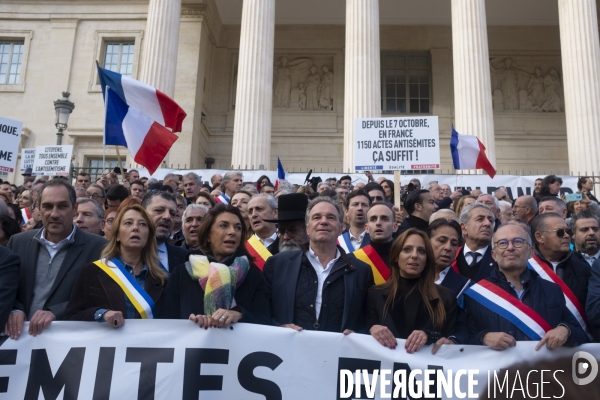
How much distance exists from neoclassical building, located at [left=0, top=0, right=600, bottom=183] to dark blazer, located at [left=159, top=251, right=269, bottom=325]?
17490 mm

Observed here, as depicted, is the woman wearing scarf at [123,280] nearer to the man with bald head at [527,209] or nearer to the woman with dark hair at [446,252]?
the woman with dark hair at [446,252]

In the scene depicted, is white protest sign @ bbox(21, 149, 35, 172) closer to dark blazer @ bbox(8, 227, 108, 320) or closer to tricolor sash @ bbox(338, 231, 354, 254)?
tricolor sash @ bbox(338, 231, 354, 254)

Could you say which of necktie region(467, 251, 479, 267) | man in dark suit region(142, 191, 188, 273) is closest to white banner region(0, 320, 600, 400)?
man in dark suit region(142, 191, 188, 273)

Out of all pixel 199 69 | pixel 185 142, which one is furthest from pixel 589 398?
pixel 199 69

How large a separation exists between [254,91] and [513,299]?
54.9 feet

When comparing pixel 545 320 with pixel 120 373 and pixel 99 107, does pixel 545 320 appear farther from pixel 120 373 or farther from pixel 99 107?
pixel 99 107

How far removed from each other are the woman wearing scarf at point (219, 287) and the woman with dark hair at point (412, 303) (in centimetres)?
88

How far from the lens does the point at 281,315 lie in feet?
15.9

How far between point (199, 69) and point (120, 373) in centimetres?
2305

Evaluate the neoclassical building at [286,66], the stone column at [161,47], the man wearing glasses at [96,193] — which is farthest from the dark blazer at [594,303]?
the stone column at [161,47]

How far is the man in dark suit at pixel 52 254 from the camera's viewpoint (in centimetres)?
493

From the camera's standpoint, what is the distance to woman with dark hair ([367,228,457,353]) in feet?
14.7

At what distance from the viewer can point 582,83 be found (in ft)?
66.6

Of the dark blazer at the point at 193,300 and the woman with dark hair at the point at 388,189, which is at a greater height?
the woman with dark hair at the point at 388,189
